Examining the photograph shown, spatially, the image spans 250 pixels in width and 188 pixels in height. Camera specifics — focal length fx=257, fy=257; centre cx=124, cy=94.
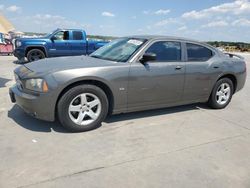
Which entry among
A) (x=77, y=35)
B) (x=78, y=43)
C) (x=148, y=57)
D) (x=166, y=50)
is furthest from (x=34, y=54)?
(x=148, y=57)

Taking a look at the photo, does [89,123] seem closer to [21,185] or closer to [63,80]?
[63,80]

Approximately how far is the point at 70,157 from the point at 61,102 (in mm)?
915

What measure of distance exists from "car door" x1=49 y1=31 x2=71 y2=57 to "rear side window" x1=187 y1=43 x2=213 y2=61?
8721mm

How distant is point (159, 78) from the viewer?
4.56 meters

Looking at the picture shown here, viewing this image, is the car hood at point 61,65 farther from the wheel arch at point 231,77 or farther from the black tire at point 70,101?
the wheel arch at point 231,77

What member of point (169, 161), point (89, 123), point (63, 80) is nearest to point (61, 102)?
point (63, 80)

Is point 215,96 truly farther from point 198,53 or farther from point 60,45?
point 60,45

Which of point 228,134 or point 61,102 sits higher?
point 61,102

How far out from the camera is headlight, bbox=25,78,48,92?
3.68 m

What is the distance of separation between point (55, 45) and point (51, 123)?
29.3 ft

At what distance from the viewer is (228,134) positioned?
4.28 m

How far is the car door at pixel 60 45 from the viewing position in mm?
12438

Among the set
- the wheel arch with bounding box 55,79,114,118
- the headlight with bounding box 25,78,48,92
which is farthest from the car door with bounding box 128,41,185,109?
the headlight with bounding box 25,78,48,92

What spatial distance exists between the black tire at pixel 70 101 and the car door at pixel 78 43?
934cm
